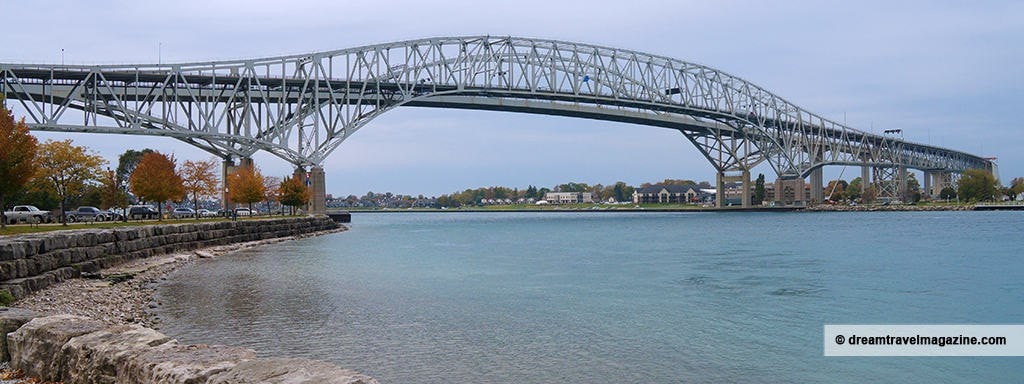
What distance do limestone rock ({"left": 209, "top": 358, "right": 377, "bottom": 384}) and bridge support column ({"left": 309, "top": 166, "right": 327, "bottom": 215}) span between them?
70.6 meters

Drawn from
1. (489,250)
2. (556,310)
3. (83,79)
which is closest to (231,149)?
(83,79)

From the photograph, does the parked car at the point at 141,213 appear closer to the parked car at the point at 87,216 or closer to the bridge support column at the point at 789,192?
the parked car at the point at 87,216

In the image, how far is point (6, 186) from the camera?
92.8ft

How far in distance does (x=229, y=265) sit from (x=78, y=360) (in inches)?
1019

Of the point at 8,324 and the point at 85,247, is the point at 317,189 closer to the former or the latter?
the point at 85,247

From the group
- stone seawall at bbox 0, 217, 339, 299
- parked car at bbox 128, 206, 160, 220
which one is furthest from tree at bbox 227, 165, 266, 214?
stone seawall at bbox 0, 217, 339, 299

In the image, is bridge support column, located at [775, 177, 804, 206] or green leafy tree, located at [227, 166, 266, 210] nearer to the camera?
green leafy tree, located at [227, 166, 266, 210]

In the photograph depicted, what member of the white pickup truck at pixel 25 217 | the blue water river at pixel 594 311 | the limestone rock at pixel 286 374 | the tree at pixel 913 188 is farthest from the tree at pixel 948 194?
the limestone rock at pixel 286 374

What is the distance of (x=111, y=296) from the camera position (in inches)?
815

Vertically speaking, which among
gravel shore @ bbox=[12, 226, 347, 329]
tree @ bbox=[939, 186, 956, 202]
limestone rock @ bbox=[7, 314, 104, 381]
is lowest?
gravel shore @ bbox=[12, 226, 347, 329]

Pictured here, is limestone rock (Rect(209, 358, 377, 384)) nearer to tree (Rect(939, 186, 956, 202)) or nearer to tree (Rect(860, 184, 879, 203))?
tree (Rect(860, 184, 879, 203))

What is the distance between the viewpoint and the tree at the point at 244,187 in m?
68.6

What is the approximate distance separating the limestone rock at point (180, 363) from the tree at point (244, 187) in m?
63.0

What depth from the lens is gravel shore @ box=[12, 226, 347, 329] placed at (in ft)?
56.3
